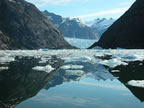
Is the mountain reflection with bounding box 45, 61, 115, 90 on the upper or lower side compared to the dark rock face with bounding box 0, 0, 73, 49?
lower

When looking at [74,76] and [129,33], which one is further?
[129,33]

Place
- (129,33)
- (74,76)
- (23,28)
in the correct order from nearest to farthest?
(74,76)
(129,33)
(23,28)

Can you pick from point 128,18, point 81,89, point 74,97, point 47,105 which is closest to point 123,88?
point 81,89

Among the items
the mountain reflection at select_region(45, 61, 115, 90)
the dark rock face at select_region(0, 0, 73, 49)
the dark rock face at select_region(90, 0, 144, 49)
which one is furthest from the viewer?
the dark rock face at select_region(0, 0, 73, 49)

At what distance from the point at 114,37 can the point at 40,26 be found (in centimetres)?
9011

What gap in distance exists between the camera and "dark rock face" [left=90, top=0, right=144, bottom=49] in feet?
365

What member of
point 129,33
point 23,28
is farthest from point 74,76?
point 23,28

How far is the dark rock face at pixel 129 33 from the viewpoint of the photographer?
111 meters

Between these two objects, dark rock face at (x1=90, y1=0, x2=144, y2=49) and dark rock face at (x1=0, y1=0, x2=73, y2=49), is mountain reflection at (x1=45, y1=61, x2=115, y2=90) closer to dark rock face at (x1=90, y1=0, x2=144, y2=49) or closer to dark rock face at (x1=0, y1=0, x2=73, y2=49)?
dark rock face at (x1=90, y1=0, x2=144, y2=49)

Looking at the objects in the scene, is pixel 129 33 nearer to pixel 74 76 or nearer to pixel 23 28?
pixel 23 28

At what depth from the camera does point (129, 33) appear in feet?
393

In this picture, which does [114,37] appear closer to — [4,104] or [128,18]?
[128,18]

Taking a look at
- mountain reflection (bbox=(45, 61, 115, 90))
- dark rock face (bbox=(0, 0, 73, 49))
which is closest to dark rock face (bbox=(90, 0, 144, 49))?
dark rock face (bbox=(0, 0, 73, 49))

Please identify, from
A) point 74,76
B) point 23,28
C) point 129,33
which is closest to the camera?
point 74,76
